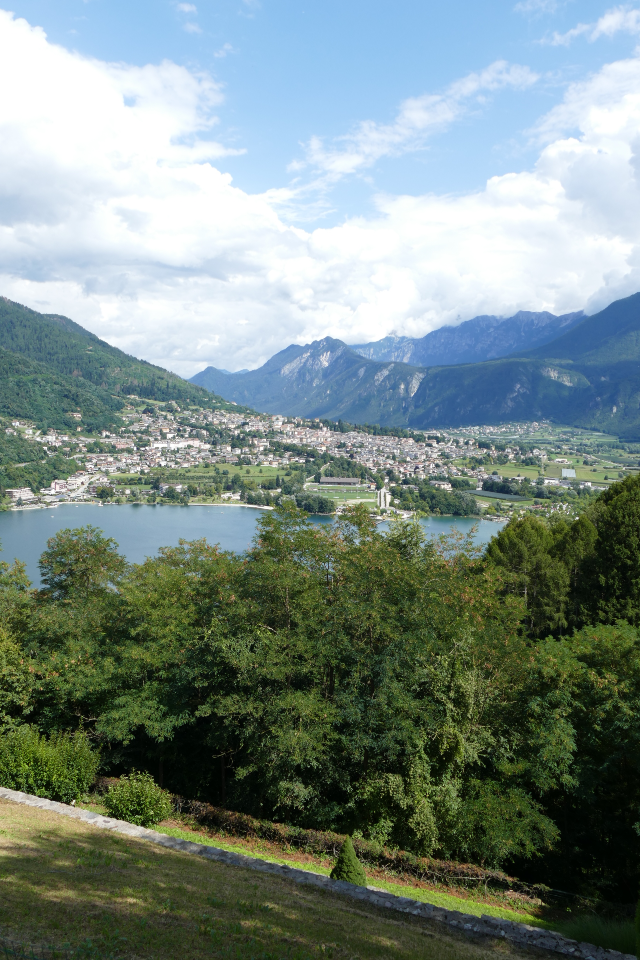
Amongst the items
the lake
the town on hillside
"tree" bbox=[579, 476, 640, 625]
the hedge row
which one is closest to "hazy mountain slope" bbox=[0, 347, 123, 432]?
the town on hillside

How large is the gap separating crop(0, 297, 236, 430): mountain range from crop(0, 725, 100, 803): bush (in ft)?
418

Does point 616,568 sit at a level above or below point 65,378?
below

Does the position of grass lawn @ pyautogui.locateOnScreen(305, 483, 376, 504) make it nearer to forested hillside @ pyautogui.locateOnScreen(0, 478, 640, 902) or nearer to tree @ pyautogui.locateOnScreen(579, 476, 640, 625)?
tree @ pyautogui.locateOnScreen(579, 476, 640, 625)

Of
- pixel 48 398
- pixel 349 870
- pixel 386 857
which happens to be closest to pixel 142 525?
pixel 386 857

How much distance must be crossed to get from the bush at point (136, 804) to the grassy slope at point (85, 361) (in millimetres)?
164667

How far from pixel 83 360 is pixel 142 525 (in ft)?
418

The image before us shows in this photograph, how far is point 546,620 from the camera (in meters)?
18.2

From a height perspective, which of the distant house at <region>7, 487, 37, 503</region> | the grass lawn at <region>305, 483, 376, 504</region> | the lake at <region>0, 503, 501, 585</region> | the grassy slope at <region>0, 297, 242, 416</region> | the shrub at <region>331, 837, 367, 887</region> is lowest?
the lake at <region>0, 503, 501, 585</region>

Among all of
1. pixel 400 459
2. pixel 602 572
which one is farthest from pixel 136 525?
pixel 400 459

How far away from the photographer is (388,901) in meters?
7.02

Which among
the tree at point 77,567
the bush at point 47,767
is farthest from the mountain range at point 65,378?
the bush at point 47,767

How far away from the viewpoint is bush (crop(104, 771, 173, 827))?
30.6 feet

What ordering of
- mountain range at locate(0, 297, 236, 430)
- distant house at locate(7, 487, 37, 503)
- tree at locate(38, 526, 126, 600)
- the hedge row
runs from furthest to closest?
mountain range at locate(0, 297, 236, 430) → distant house at locate(7, 487, 37, 503) → tree at locate(38, 526, 126, 600) → the hedge row

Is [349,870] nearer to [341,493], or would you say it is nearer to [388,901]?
[388,901]
